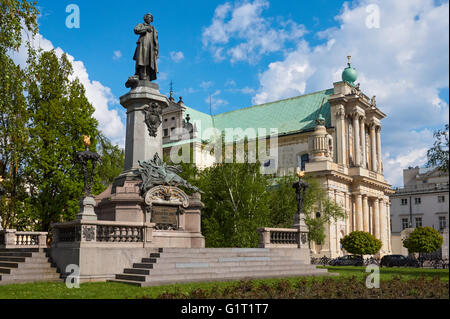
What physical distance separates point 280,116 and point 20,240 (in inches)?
2117

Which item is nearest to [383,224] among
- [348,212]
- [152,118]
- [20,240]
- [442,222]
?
[348,212]

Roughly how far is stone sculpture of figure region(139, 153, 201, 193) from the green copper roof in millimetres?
47271

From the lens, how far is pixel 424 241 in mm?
62906

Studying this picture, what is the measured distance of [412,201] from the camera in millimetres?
96125

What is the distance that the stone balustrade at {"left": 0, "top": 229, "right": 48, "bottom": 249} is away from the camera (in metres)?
26.2

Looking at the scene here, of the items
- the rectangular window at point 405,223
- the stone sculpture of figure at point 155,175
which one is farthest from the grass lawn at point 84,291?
the rectangular window at point 405,223

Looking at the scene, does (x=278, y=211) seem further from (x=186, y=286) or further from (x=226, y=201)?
(x=186, y=286)

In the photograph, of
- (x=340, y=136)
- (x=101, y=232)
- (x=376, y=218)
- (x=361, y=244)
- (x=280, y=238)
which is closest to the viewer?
(x=101, y=232)

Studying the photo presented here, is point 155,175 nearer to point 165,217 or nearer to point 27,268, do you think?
point 165,217

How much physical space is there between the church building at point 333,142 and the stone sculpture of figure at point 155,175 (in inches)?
1676

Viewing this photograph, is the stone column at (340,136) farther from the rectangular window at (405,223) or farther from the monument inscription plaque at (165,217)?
the monument inscription plaque at (165,217)

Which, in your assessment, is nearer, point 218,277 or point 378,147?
point 218,277

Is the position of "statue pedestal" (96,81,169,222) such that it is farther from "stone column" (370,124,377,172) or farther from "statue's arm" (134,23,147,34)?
"stone column" (370,124,377,172)

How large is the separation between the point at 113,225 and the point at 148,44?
9.44m
